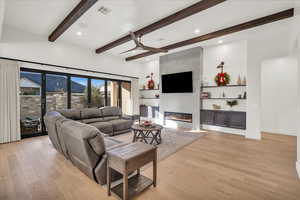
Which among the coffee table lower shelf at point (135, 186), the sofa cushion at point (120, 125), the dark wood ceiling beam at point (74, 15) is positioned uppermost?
the dark wood ceiling beam at point (74, 15)

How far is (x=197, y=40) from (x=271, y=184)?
13.2 feet

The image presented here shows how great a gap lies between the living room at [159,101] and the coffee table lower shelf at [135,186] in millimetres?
17

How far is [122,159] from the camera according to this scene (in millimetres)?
1593

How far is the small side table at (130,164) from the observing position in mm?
1600

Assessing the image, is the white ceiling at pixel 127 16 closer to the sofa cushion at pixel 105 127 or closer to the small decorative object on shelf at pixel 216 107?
the small decorative object on shelf at pixel 216 107

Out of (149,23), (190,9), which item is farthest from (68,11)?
(190,9)

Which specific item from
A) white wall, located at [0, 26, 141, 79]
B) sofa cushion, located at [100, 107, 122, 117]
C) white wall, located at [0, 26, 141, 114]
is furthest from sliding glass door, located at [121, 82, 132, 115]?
sofa cushion, located at [100, 107, 122, 117]

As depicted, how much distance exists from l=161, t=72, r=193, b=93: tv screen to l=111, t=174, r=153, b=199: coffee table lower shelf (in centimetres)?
421

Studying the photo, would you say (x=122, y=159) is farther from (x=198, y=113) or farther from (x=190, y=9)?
(x=198, y=113)

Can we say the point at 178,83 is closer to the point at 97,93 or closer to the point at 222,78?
the point at 222,78

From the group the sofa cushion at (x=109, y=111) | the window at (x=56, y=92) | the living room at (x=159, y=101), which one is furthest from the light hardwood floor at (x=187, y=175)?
the sofa cushion at (x=109, y=111)

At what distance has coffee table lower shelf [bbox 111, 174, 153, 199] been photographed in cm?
177

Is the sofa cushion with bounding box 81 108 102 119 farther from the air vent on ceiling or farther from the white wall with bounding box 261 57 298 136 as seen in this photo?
the white wall with bounding box 261 57 298 136

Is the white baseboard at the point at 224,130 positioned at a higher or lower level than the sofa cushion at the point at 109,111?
lower
